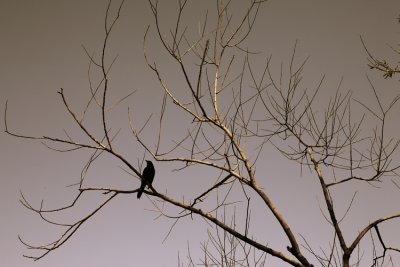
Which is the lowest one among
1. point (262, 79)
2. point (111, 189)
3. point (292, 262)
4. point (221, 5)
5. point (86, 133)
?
point (292, 262)

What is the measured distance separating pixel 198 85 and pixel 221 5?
85cm

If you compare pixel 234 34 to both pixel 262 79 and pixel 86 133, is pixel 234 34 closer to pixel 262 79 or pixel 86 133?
pixel 262 79

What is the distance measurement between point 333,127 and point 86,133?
2.09 metres

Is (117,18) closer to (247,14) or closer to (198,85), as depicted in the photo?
(198,85)

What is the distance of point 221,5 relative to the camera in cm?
274

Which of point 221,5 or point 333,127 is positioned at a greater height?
point 221,5

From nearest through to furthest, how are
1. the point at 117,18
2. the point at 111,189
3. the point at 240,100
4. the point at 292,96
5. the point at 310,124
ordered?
the point at 117,18 < the point at 111,189 < the point at 240,100 < the point at 292,96 < the point at 310,124

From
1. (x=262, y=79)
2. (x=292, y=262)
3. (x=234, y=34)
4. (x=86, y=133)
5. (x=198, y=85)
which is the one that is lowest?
(x=292, y=262)

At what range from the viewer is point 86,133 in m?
2.18

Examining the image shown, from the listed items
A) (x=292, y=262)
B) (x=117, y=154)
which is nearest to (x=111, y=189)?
(x=117, y=154)

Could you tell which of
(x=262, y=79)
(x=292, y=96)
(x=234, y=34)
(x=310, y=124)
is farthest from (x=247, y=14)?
(x=310, y=124)

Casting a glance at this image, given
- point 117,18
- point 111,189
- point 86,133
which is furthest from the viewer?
point 111,189

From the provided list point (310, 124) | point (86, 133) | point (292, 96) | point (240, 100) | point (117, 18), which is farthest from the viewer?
point (310, 124)

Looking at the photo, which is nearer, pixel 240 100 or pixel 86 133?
pixel 86 133
